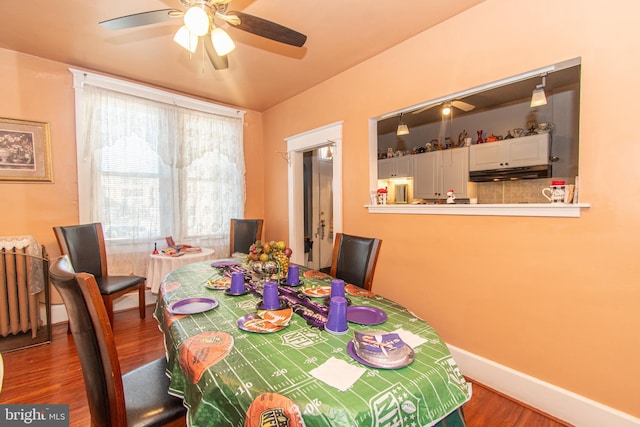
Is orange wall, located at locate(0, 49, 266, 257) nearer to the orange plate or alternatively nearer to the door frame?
the door frame

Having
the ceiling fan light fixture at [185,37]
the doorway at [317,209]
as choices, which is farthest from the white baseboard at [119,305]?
the ceiling fan light fixture at [185,37]

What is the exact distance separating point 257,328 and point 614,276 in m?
1.89

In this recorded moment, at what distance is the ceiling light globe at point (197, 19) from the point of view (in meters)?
1.42

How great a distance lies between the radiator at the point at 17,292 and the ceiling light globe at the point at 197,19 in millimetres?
2458

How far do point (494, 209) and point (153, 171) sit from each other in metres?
3.47

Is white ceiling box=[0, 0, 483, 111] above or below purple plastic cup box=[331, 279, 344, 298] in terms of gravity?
above

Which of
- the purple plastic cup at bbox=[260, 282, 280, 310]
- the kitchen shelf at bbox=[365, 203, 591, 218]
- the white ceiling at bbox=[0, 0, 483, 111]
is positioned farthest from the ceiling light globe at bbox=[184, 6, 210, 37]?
the kitchen shelf at bbox=[365, 203, 591, 218]

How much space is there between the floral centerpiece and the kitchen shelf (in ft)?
4.02

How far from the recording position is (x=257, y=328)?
45.1 inches

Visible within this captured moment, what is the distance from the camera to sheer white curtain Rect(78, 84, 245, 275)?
10.0ft

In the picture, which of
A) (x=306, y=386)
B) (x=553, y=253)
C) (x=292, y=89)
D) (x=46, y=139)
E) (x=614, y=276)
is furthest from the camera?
(x=292, y=89)

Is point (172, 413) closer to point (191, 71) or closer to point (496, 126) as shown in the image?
point (191, 71)

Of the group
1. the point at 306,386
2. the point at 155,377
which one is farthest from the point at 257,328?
the point at 155,377

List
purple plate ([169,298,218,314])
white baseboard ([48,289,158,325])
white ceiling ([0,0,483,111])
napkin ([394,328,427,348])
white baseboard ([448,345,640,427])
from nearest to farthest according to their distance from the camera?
napkin ([394,328,427,348]) < purple plate ([169,298,218,314]) < white baseboard ([448,345,640,427]) < white ceiling ([0,0,483,111]) < white baseboard ([48,289,158,325])
